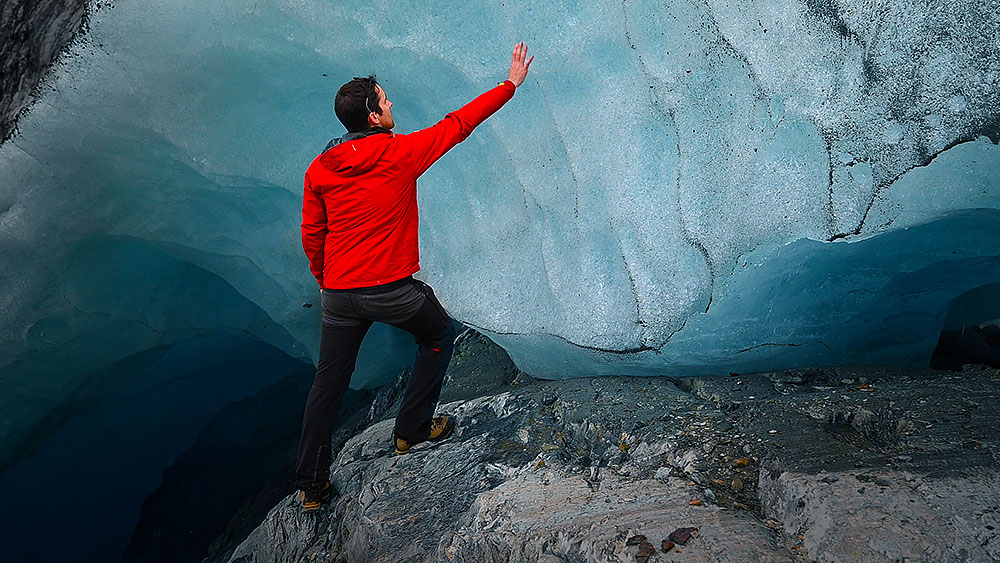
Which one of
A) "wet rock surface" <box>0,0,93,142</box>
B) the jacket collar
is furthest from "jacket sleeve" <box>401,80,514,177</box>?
"wet rock surface" <box>0,0,93,142</box>

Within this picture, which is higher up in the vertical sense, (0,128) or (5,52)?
(5,52)

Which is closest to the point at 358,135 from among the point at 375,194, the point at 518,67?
the point at 375,194

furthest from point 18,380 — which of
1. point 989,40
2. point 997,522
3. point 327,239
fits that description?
point 989,40

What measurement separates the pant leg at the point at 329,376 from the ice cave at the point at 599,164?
0.58 metres

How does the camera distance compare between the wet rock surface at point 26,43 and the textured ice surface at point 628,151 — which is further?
the wet rock surface at point 26,43

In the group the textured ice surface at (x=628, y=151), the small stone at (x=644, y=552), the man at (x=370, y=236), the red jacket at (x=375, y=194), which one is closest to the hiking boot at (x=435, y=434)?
the man at (x=370, y=236)

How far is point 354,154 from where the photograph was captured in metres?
2.05

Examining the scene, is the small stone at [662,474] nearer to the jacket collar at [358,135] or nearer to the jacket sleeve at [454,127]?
the jacket sleeve at [454,127]

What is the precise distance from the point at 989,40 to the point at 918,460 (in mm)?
1231

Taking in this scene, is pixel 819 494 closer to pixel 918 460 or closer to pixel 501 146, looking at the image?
pixel 918 460

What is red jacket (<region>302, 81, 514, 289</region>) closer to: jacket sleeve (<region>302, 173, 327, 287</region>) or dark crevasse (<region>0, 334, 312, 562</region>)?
jacket sleeve (<region>302, 173, 327, 287</region>)

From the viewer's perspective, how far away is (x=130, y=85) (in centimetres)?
284

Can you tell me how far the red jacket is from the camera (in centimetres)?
205

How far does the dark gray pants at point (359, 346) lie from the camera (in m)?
2.18
